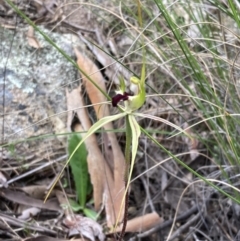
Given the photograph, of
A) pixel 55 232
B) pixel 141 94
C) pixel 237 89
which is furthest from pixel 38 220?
pixel 141 94

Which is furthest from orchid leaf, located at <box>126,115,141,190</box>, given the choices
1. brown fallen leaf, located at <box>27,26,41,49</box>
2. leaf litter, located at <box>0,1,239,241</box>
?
brown fallen leaf, located at <box>27,26,41,49</box>

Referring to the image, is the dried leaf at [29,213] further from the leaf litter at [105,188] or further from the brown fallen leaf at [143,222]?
the brown fallen leaf at [143,222]

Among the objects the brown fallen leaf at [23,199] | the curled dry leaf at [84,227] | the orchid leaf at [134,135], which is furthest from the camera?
the brown fallen leaf at [23,199]

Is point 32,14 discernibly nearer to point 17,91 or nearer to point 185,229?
point 17,91

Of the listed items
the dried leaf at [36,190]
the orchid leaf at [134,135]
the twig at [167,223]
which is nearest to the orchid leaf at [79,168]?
the dried leaf at [36,190]

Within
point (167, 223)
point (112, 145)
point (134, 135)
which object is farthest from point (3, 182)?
point (134, 135)

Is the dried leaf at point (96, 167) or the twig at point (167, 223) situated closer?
the twig at point (167, 223)

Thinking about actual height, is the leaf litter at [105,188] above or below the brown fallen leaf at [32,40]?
below

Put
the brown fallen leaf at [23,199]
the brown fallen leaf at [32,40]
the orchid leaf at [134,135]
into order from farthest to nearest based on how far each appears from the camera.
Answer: the brown fallen leaf at [32,40] < the brown fallen leaf at [23,199] < the orchid leaf at [134,135]
